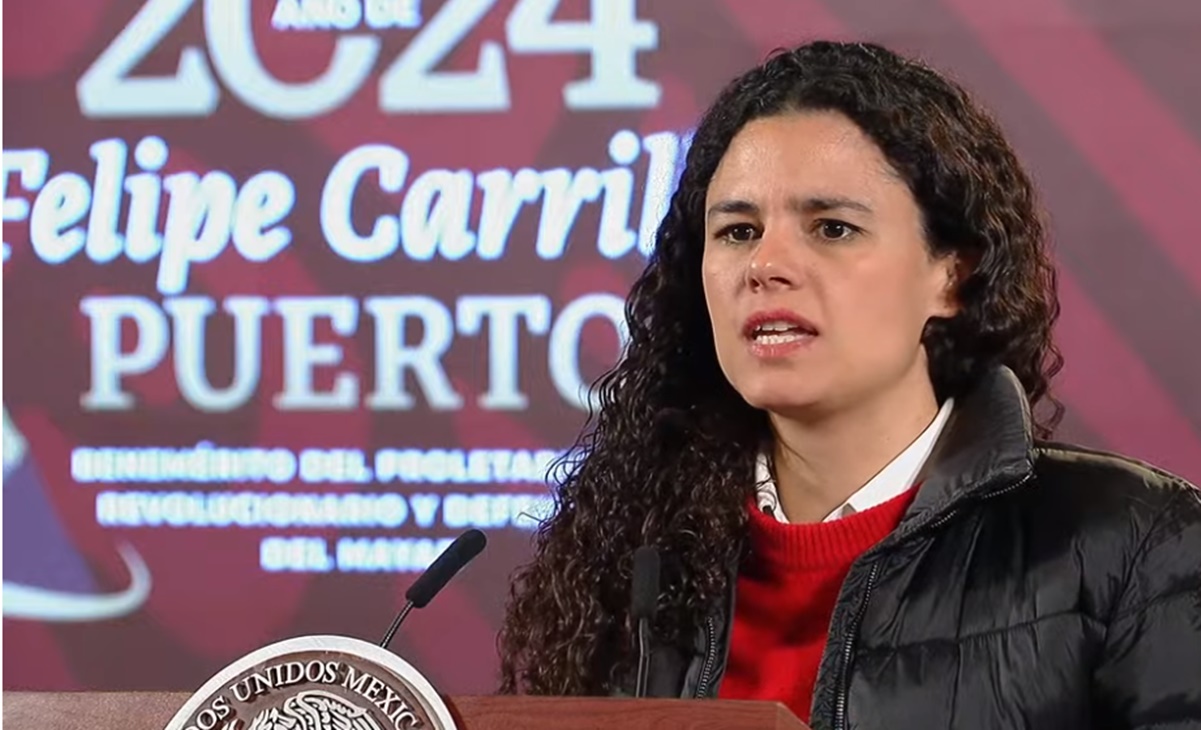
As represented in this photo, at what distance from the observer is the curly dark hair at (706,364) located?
1.66 meters

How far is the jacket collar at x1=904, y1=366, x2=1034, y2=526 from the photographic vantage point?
1538 mm

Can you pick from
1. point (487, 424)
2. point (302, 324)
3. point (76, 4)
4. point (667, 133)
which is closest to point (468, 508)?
point (487, 424)

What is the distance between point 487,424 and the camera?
299 cm

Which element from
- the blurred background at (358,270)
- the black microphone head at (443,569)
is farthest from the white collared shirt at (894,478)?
the blurred background at (358,270)

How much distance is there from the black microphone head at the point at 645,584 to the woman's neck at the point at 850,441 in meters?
0.29

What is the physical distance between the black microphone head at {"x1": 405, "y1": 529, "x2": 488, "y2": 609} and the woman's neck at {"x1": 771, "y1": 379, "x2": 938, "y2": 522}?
15.7 inches

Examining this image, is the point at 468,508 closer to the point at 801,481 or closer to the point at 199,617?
the point at 199,617

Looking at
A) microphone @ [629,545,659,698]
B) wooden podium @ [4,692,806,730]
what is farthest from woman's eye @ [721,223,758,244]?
wooden podium @ [4,692,806,730]

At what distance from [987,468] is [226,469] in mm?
1792

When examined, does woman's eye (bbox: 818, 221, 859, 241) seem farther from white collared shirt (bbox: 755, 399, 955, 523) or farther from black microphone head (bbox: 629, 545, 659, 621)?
black microphone head (bbox: 629, 545, 659, 621)

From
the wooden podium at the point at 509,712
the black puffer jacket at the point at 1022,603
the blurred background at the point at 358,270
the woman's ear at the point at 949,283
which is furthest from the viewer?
the blurred background at the point at 358,270

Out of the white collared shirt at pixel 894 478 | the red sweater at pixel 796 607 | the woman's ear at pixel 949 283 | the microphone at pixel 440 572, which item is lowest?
the red sweater at pixel 796 607

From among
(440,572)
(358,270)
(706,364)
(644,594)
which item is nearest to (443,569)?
(440,572)

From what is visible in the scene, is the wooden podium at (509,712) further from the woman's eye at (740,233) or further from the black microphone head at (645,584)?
the woman's eye at (740,233)
